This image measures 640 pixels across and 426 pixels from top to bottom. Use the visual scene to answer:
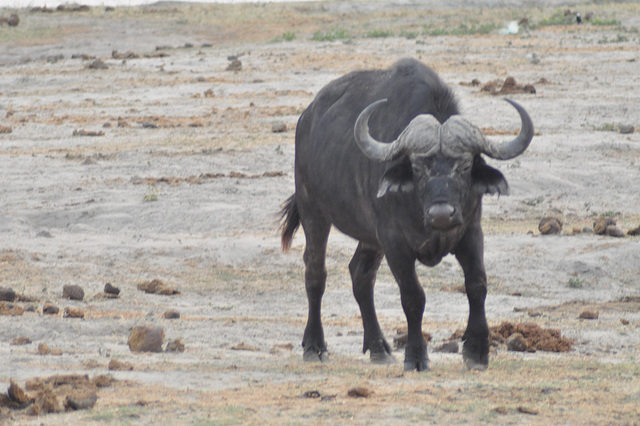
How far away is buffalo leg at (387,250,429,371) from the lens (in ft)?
20.6

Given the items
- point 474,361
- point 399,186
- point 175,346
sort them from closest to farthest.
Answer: point 399,186, point 474,361, point 175,346

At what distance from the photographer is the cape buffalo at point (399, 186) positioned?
19.6 ft

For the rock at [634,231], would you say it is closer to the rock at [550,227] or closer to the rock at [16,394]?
the rock at [550,227]

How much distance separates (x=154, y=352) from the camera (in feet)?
21.9

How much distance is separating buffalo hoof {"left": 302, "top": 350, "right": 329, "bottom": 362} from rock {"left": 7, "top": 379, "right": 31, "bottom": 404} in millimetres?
2416

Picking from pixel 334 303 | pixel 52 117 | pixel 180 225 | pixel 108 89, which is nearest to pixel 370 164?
pixel 334 303

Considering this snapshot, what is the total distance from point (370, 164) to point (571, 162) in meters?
8.64

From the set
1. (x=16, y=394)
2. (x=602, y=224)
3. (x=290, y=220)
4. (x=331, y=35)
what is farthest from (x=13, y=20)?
(x=16, y=394)

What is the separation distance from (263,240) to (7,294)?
358 centimetres

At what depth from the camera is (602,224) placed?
11.4 m

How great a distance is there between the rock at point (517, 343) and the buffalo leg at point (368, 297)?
761 mm

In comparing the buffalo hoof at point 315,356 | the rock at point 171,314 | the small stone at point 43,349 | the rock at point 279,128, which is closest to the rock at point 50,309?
the rock at point 171,314

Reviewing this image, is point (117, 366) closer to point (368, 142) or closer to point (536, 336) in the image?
point (368, 142)

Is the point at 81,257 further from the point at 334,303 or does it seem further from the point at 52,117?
the point at 52,117
